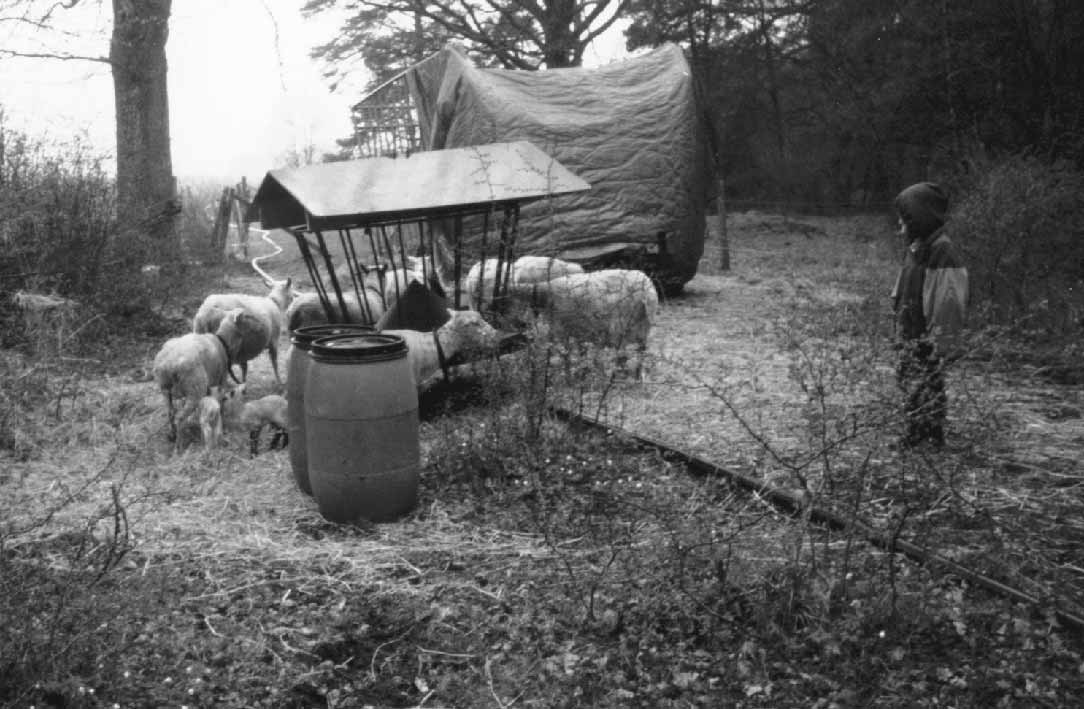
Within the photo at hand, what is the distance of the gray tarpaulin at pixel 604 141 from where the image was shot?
13.9 meters

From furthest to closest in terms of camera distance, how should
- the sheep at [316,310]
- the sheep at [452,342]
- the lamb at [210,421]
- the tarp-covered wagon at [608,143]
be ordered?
the tarp-covered wagon at [608,143], the sheep at [316,310], the sheep at [452,342], the lamb at [210,421]

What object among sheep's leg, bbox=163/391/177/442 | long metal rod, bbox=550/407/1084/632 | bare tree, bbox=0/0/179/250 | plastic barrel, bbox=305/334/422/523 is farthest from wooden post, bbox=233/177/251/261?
plastic barrel, bbox=305/334/422/523

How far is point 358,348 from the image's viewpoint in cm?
564

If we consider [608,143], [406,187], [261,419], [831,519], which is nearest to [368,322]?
[406,187]

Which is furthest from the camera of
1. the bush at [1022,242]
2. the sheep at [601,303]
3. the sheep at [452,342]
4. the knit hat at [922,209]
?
the bush at [1022,242]

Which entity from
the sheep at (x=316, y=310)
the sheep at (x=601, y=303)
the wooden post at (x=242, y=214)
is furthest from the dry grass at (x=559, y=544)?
the wooden post at (x=242, y=214)

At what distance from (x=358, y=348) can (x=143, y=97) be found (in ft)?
39.4

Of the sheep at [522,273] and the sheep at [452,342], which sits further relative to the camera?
the sheep at [522,273]

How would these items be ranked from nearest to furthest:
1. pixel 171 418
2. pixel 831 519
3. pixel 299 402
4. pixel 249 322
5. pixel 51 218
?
pixel 831 519, pixel 299 402, pixel 171 418, pixel 249 322, pixel 51 218

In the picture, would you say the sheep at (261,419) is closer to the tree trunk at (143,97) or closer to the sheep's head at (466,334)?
the sheep's head at (466,334)

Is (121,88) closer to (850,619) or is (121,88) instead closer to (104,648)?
(104,648)

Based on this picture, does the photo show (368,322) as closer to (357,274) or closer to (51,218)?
(357,274)

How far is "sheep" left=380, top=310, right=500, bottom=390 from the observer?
766 centimetres

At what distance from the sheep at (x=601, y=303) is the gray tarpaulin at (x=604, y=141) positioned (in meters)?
3.65
